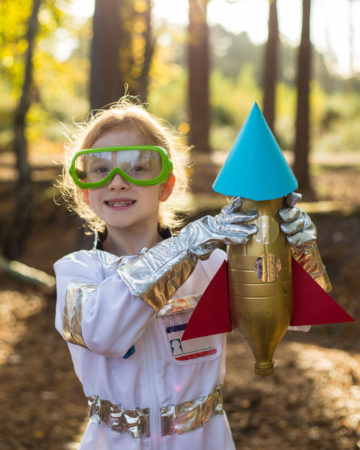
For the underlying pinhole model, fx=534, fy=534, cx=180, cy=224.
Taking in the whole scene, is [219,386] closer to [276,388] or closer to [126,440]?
[126,440]

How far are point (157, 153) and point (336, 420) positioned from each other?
2624mm

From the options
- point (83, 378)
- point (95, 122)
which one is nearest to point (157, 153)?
point (95, 122)

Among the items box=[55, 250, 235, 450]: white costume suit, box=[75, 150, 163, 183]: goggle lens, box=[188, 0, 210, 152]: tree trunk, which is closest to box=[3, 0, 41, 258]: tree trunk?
box=[188, 0, 210, 152]: tree trunk

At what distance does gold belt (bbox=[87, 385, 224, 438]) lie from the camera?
1827 millimetres

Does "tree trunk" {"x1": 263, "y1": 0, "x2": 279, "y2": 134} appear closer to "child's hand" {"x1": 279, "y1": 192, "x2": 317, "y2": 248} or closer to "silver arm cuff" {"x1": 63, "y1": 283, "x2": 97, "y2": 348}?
"child's hand" {"x1": 279, "y1": 192, "x2": 317, "y2": 248}

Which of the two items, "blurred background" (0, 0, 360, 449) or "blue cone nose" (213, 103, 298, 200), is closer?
"blue cone nose" (213, 103, 298, 200)

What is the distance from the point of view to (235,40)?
2215 inches

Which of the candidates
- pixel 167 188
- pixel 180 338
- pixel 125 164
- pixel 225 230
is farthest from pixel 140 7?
pixel 225 230

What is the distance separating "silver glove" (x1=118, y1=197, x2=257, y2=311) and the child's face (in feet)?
0.98

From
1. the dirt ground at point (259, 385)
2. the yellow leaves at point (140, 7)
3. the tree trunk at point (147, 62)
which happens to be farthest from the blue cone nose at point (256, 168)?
the yellow leaves at point (140, 7)

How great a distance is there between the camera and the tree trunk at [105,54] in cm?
615

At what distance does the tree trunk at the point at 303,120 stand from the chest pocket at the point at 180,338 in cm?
714

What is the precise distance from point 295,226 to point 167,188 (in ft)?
2.19

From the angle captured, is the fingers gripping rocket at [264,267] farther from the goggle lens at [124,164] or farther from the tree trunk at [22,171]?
the tree trunk at [22,171]
